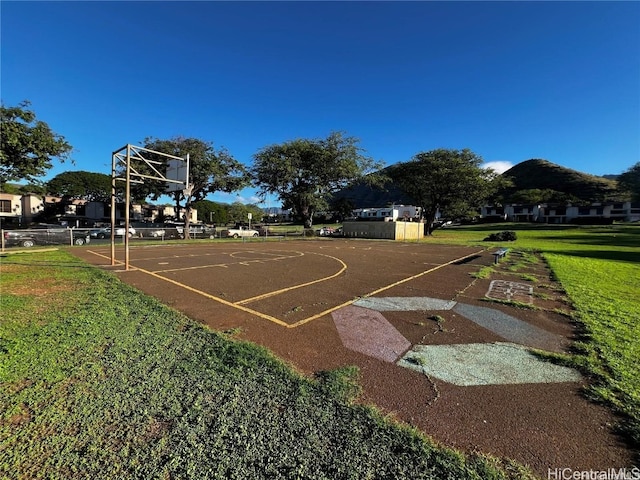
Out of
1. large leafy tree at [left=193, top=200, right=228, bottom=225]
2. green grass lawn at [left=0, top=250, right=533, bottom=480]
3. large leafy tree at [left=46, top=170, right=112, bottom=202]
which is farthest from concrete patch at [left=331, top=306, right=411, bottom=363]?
large leafy tree at [left=193, top=200, right=228, bottom=225]

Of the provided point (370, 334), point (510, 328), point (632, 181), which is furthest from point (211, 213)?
point (632, 181)

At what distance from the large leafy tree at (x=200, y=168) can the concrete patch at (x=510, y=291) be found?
27.3 meters

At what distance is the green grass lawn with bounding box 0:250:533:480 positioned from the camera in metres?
1.94

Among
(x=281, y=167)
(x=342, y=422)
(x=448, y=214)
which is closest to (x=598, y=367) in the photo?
(x=342, y=422)

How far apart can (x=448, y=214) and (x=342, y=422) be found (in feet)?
150

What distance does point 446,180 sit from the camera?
37.6 m

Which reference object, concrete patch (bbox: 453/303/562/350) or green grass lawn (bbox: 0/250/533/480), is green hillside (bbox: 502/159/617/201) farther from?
green grass lawn (bbox: 0/250/533/480)

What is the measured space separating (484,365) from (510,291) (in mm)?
4683

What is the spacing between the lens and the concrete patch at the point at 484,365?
3.18m

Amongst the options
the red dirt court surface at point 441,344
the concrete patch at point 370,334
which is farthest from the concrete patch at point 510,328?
the concrete patch at point 370,334

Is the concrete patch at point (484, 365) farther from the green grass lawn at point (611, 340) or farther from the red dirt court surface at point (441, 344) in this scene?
the green grass lawn at point (611, 340)

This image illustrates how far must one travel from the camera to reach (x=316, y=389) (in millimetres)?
2896

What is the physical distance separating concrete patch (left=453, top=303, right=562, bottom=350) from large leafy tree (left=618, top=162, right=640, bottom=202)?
7410 cm

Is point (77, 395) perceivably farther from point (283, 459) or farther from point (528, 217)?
point (528, 217)
